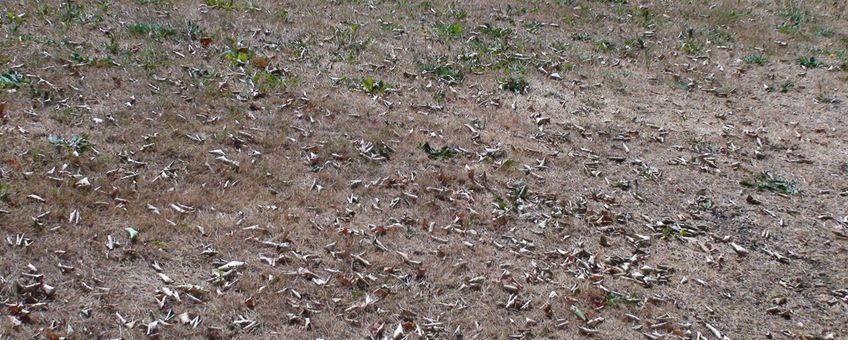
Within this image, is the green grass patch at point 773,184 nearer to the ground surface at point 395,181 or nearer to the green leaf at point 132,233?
the ground surface at point 395,181

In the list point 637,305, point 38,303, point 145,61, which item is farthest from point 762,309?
point 145,61

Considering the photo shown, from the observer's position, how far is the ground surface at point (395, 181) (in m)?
5.55

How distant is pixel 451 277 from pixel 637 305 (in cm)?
147

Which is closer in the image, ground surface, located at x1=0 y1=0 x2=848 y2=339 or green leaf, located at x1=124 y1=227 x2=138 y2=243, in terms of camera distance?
ground surface, located at x1=0 y1=0 x2=848 y2=339

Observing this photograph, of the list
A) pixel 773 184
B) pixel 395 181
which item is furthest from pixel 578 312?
pixel 773 184

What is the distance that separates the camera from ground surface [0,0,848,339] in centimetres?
555

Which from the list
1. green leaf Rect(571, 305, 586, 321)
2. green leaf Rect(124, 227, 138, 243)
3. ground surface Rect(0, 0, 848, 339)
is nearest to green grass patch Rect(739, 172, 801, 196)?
ground surface Rect(0, 0, 848, 339)

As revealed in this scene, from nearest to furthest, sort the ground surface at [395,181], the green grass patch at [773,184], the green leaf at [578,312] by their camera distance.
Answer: the ground surface at [395,181], the green leaf at [578,312], the green grass patch at [773,184]

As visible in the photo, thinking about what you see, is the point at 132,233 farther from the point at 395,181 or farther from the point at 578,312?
the point at 578,312

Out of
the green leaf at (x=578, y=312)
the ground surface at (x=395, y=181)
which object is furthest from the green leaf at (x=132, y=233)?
the green leaf at (x=578, y=312)

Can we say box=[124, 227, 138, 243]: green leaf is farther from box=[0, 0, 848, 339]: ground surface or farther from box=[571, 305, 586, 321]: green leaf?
box=[571, 305, 586, 321]: green leaf

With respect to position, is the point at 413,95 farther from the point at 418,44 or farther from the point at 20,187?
the point at 20,187

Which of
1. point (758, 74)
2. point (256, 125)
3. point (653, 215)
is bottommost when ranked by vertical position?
point (758, 74)

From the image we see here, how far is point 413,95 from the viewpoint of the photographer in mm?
8758
